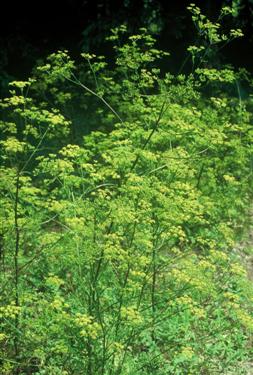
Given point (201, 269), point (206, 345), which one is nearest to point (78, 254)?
point (201, 269)

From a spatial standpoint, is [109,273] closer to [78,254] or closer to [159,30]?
[78,254]

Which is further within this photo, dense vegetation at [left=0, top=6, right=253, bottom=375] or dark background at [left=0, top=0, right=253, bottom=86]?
dark background at [left=0, top=0, right=253, bottom=86]

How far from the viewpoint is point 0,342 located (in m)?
4.79

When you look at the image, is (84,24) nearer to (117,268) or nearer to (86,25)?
(86,25)

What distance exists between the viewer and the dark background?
8930mm

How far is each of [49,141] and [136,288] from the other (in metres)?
4.33

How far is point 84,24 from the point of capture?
9414 millimetres

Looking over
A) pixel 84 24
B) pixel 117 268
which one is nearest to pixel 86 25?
pixel 84 24

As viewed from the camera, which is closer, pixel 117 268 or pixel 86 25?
pixel 117 268

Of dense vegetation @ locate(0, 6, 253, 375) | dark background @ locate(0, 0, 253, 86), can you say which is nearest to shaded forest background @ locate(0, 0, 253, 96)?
dark background @ locate(0, 0, 253, 86)

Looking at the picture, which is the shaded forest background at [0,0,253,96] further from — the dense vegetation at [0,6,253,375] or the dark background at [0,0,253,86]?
the dense vegetation at [0,6,253,375]

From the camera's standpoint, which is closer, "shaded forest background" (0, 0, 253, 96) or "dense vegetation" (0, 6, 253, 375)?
"dense vegetation" (0, 6, 253, 375)

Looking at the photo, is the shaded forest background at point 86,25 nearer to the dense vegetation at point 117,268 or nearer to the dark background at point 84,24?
the dark background at point 84,24

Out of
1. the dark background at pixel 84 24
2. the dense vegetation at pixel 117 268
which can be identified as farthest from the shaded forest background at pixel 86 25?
the dense vegetation at pixel 117 268
